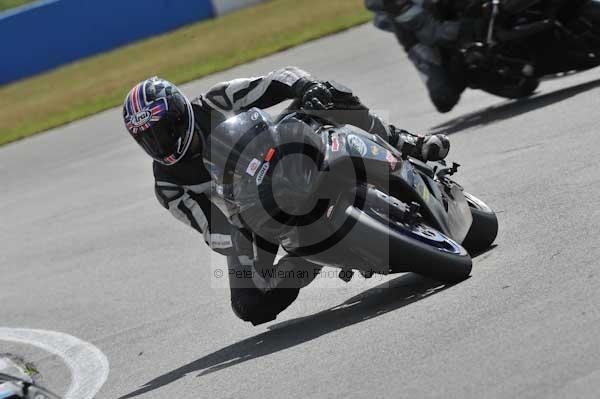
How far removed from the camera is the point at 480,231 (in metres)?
6.59

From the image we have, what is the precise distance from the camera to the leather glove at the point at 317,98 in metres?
6.23

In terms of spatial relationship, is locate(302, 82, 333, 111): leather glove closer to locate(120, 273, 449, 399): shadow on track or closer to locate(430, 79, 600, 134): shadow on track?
locate(120, 273, 449, 399): shadow on track

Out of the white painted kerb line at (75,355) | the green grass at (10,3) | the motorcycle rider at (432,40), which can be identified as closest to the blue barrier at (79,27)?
the green grass at (10,3)

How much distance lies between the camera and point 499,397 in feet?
13.1

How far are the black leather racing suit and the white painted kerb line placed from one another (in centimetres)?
98

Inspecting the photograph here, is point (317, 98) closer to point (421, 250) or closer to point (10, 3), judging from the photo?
point (421, 250)

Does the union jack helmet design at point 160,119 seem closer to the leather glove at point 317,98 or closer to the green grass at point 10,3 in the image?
the leather glove at point 317,98

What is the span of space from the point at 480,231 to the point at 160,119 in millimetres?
2004

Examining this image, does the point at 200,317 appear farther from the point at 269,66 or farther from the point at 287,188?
the point at 269,66

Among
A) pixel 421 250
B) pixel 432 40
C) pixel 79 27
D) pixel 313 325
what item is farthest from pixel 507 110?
pixel 79 27

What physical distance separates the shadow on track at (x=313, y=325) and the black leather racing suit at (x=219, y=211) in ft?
0.71

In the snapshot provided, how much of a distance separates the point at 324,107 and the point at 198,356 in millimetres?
1647

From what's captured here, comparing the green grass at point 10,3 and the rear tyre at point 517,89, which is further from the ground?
the rear tyre at point 517,89

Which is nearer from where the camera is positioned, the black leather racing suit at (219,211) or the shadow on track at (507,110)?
the black leather racing suit at (219,211)
